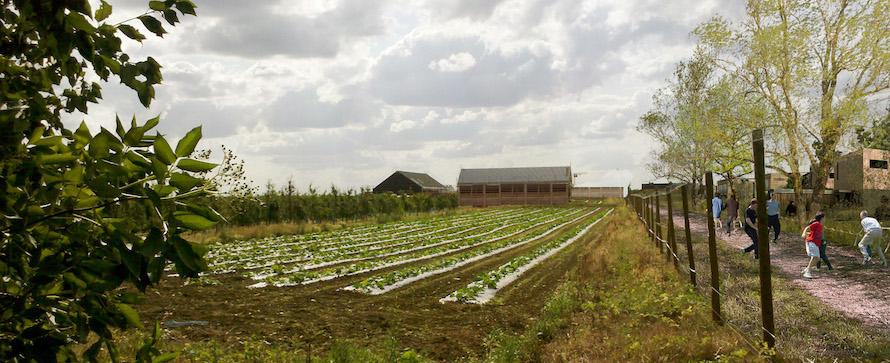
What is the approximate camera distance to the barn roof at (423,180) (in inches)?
3137

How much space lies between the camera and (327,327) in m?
9.74

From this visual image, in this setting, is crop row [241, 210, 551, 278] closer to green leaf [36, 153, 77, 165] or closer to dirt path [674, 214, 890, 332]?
dirt path [674, 214, 890, 332]

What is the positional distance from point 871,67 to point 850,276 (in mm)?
13360

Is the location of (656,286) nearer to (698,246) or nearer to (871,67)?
(698,246)

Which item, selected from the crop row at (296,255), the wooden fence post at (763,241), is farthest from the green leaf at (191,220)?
the crop row at (296,255)

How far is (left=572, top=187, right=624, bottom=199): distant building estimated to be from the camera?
91.9 meters

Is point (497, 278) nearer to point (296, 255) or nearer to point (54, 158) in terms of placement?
point (296, 255)

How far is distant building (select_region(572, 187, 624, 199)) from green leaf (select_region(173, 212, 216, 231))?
9209 centimetres

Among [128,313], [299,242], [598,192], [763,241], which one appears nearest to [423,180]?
[598,192]

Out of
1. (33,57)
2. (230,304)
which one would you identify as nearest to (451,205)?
(230,304)

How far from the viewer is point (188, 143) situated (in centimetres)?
175

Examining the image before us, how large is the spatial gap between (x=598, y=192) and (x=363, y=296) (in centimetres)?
8423

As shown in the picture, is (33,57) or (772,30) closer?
(33,57)

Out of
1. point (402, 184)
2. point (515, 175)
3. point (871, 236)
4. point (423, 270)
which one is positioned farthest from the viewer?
point (515, 175)
